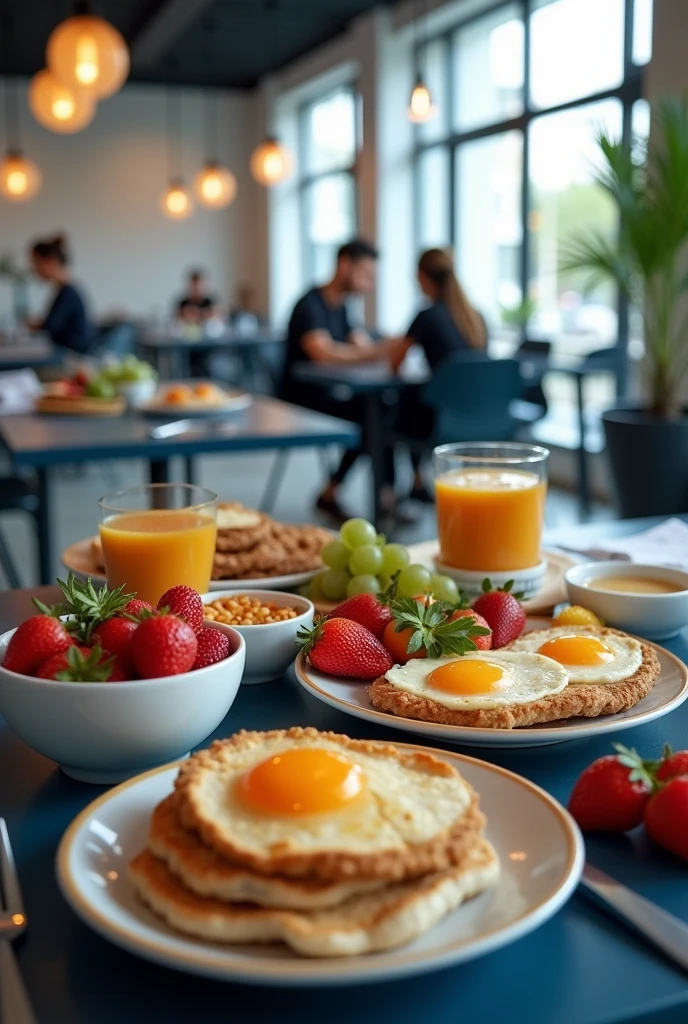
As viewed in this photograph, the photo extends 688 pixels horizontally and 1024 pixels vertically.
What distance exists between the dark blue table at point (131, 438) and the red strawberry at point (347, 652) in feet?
5.65

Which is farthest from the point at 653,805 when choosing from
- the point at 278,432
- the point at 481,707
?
the point at 278,432

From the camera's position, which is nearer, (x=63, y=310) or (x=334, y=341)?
(x=334, y=341)

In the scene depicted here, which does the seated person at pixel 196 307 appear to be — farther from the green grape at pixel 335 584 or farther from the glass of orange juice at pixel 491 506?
the green grape at pixel 335 584

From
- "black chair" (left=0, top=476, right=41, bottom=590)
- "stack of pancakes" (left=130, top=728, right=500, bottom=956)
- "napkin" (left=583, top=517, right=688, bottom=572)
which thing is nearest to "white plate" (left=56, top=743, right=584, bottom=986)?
"stack of pancakes" (left=130, top=728, right=500, bottom=956)

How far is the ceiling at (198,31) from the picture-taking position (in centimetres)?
815

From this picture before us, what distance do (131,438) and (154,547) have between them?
169cm

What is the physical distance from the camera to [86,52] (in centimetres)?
403

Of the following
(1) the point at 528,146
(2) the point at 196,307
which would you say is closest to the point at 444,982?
(1) the point at 528,146

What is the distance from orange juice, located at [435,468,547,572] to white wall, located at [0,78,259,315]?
10438 millimetres

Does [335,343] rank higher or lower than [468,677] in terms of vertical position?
higher

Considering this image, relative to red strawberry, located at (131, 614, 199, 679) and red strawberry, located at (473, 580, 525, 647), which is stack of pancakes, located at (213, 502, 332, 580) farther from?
red strawberry, located at (131, 614, 199, 679)

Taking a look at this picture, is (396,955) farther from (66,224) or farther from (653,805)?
(66,224)

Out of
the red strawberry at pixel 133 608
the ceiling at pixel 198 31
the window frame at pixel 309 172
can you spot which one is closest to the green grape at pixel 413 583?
the red strawberry at pixel 133 608

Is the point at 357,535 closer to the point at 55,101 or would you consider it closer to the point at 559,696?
the point at 559,696
